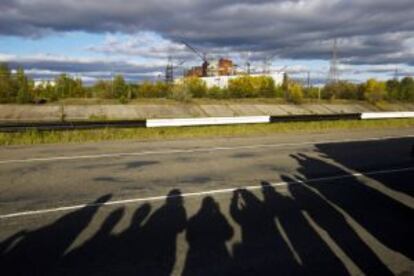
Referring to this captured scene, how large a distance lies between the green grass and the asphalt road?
5.31m

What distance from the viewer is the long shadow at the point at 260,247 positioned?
567 centimetres

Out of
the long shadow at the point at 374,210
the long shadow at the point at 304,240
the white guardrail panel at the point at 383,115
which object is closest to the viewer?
the long shadow at the point at 304,240

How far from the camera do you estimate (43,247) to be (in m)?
6.21

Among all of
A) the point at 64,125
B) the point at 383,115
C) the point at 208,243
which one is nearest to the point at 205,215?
the point at 208,243

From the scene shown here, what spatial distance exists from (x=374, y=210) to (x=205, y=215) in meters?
3.20

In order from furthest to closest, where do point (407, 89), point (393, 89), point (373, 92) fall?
point (393, 89) < point (407, 89) < point (373, 92)

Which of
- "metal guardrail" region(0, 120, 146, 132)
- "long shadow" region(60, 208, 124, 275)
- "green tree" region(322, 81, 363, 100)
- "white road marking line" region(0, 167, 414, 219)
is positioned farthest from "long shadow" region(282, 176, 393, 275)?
"green tree" region(322, 81, 363, 100)

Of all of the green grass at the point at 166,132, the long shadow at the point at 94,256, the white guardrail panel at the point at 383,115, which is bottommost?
the green grass at the point at 166,132

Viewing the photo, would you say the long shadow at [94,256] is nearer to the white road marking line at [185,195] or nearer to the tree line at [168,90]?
the white road marking line at [185,195]

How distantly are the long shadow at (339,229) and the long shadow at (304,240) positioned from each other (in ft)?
0.72

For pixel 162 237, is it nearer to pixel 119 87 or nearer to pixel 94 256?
pixel 94 256

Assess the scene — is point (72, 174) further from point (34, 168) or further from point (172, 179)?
point (172, 179)

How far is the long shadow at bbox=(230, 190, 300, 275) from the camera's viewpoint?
5668 mm

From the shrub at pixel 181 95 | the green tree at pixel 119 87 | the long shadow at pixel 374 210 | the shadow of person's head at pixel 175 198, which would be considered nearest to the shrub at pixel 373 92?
the shrub at pixel 181 95
